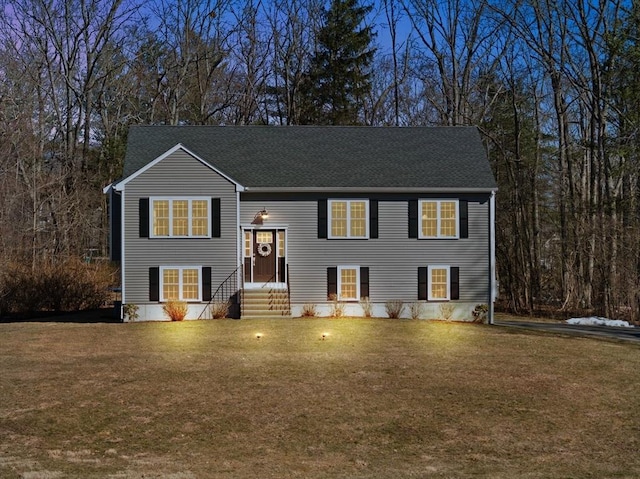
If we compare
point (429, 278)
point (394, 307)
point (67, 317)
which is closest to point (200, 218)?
point (67, 317)

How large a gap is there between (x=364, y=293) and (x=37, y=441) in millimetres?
15805

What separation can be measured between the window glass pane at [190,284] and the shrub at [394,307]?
6830 millimetres

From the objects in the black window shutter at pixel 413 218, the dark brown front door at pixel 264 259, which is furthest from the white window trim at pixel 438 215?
the dark brown front door at pixel 264 259

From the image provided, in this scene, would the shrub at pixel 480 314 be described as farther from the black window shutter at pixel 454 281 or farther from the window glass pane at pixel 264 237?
the window glass pane at pixel 264 237

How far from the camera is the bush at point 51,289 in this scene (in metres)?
30.3

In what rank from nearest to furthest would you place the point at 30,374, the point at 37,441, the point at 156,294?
the point at 37,441 < the point at 30,374 < the point at 156,294

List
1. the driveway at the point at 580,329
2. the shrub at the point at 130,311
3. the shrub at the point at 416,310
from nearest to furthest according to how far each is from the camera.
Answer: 1. the driveway at the point at 580,329
2. the shrub at the point at 130,311
3. the shrub at the point at 416,310

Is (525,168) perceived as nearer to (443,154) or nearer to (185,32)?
(443,154)

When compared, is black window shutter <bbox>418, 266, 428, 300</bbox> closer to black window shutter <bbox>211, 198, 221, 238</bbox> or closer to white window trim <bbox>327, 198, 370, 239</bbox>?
white window trim <bbox>327, 198, 370, 239</bbox>

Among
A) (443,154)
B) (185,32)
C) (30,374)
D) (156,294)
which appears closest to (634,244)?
(443,154)

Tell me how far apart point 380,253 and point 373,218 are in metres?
1.30

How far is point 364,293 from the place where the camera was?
26.0m

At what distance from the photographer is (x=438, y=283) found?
26250mm

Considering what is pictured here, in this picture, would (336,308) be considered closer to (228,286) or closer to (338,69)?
(228,286)
